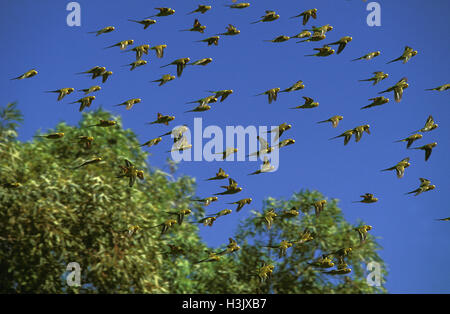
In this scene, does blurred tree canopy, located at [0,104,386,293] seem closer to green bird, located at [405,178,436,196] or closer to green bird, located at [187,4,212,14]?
green bird, located at [187,4,212,14]

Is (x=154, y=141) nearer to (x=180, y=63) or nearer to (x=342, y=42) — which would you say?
(x=180, y=63)

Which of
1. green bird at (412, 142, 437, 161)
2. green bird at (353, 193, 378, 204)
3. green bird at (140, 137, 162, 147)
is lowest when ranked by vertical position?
green bird at (353, 193, 378, 204)

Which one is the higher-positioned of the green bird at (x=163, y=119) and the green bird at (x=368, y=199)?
the green bird at (x=163, y=119)

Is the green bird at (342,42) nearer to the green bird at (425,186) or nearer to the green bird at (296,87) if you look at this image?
the green bird at (296,87)

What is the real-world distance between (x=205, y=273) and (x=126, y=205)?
496cm

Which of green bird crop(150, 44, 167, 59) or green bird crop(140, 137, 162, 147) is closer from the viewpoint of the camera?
green bird crop(140, 137, 162, 147)

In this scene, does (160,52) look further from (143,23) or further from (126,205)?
(126,205)

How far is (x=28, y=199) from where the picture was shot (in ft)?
60.8

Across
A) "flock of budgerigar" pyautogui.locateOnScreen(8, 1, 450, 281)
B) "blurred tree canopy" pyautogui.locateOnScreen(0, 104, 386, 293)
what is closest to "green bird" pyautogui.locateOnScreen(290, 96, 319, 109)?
"flock of budgerigar" pyautogui.locateOnScreen(8, 1, 450, 281)

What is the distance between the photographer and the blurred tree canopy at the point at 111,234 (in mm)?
18516

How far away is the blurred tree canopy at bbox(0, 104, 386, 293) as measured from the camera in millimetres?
18516

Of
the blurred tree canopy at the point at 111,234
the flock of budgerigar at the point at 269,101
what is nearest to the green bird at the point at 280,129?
the flock of budgerigar at the point at 269,101

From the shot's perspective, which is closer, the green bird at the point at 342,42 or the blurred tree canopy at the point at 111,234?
the green bird at the point at 342,42
